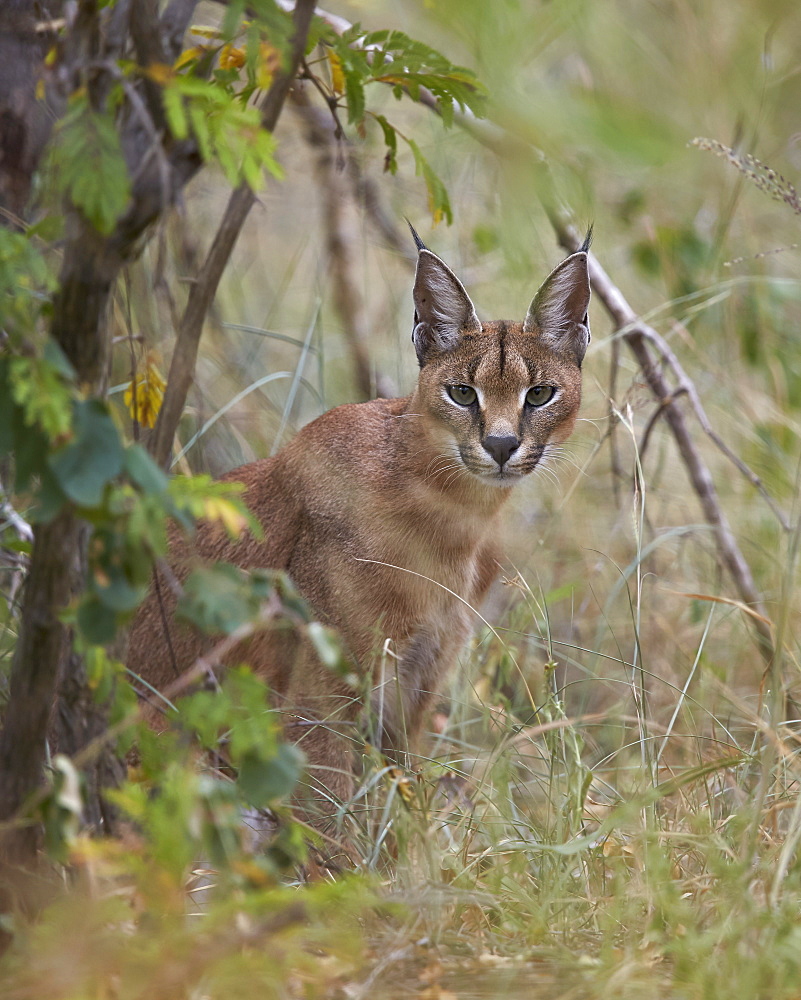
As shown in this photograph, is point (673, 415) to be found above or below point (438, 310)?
below

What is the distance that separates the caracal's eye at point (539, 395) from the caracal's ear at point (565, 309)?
0.20m

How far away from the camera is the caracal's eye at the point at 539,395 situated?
3818mm

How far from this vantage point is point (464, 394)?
150 inches

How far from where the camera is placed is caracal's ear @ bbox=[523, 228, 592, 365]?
3.80 metres

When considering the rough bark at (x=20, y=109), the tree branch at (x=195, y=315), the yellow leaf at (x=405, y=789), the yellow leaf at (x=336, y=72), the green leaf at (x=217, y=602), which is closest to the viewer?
the green leaf at (x=217, y=602)

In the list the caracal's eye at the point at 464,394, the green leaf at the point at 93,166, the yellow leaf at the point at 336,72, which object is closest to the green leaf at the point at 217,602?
the green leaf at the point at 93,166

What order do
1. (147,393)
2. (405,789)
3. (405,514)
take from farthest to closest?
(405,514)
(147,393)
(405,789)

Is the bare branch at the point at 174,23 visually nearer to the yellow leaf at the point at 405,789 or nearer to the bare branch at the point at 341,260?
the yellow leaf at the point at 405,789

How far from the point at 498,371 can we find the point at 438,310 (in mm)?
355

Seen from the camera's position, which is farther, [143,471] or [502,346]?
[502,346]

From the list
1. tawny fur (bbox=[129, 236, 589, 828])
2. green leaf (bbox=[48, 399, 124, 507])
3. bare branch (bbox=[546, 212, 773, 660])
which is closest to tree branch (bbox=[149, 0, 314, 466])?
green leaf (bbox=[48, 399, 124, 507])

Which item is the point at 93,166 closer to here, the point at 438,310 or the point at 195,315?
the point at 195,315

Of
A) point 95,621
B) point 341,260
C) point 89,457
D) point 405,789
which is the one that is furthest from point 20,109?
point 341,260

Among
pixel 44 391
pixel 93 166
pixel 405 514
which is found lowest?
pixel 405 514
